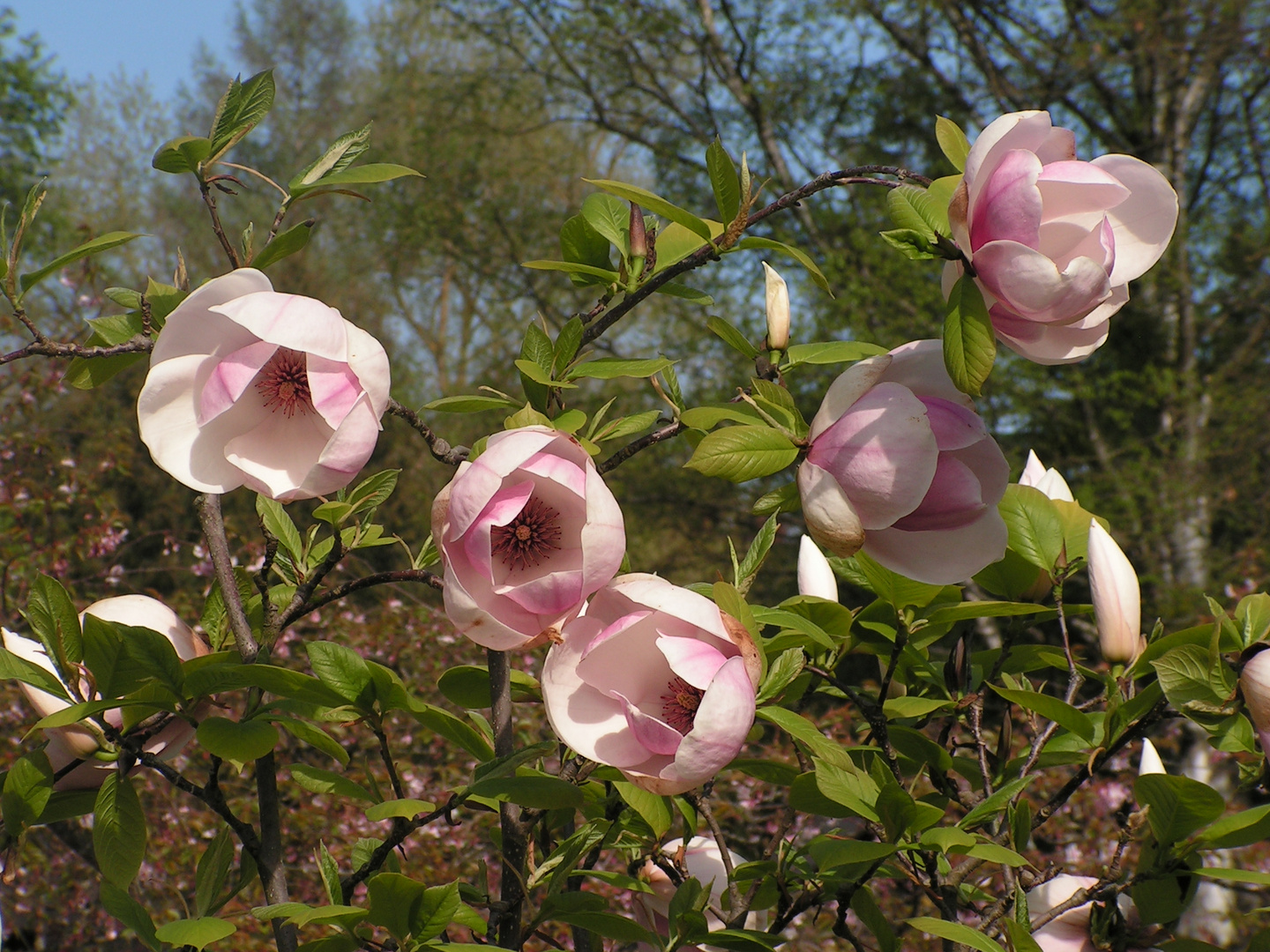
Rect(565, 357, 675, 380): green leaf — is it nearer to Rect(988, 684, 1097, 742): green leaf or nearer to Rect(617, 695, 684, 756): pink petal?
Rect(617, 695, 684, 756): pink petal

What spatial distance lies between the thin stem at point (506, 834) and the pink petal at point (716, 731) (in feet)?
0.73

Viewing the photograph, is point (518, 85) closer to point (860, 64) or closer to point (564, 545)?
point (860, 64)

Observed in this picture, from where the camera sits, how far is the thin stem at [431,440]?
0.64m

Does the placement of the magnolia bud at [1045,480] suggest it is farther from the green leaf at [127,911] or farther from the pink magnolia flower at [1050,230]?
the green leaf at [127,911]

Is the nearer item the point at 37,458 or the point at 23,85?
the point at 37,458

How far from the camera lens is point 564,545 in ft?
1.80

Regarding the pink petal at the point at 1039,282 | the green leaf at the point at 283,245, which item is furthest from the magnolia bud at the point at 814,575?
the green leaf at the point at 283,245

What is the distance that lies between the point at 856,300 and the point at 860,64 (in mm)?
1939

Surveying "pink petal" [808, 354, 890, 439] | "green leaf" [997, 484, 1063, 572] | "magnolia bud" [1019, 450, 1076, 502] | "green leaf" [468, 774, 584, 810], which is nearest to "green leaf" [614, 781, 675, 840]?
"green leaf" [468, 774, 584, 810]

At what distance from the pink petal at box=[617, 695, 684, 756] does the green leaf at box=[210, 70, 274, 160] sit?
17.5 inches

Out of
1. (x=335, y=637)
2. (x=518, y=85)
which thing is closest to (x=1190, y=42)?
(x=518, y=85)

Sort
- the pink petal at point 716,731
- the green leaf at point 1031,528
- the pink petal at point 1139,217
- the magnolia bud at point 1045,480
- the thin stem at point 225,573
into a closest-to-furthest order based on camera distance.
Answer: the pink petal at point 716,731, the pink petal at point 1139,217, the thin stem at point 225,573, the green leaf at point 1031,528, the magnolia bud at point 1045,480

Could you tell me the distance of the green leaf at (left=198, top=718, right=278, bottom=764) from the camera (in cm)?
59

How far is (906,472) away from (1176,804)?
31 cm
